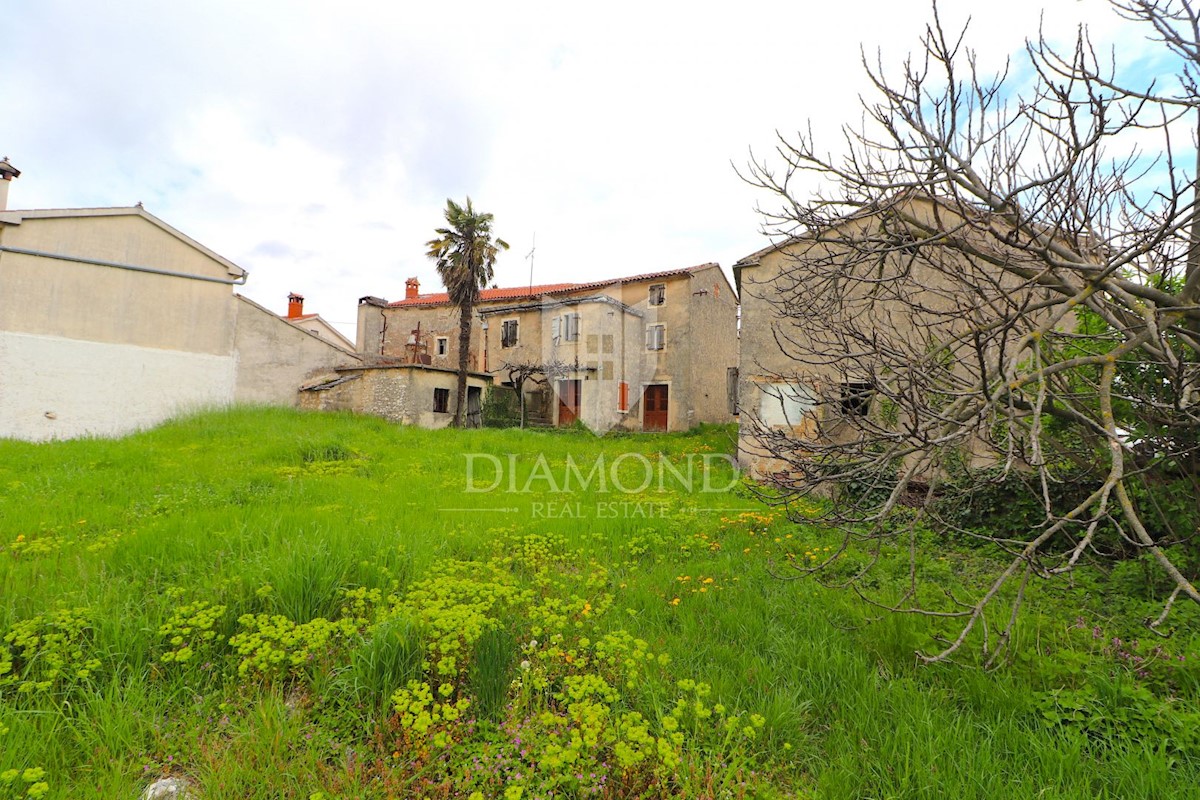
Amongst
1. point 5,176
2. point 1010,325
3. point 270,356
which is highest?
point 5,176

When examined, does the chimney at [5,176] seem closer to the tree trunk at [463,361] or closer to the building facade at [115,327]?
the building facade at [115,327]

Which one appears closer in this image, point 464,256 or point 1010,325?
point 1010,325

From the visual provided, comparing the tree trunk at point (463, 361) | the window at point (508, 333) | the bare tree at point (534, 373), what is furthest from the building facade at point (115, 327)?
the window at point (508, 333)

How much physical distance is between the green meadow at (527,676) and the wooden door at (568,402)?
16960mm

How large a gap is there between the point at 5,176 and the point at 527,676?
2006 cm

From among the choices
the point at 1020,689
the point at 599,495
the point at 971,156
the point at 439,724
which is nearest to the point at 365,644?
the point at 439,724

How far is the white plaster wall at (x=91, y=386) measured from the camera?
12.7 meters

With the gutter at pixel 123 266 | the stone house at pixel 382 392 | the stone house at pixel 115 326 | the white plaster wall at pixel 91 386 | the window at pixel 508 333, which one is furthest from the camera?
the window at pixel 508 333

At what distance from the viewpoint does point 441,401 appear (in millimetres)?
19688

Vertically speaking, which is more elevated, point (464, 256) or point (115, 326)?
point (464, 256)

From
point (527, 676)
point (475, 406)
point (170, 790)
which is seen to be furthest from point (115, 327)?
point (527, 676)

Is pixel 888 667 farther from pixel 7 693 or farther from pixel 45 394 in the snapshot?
pixel 45 394

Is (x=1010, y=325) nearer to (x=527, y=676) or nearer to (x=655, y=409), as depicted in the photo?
(x=527, y=676)

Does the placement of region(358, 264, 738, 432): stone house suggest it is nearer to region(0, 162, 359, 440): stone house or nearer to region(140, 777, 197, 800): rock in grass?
region(0, 162, 359, 440): stone house
